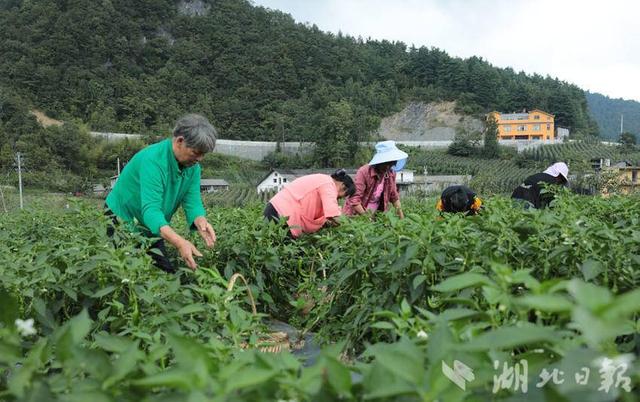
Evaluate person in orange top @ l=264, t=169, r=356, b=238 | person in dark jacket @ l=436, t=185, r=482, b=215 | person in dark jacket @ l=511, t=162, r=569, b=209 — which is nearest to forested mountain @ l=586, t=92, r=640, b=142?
person in dark jacket @ l=511, t=162, r=569, b=209

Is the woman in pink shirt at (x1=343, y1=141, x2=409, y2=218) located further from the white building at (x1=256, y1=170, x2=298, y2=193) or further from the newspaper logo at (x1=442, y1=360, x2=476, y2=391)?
the white building at (x1=256, y1=170, x2=298, y2=193)

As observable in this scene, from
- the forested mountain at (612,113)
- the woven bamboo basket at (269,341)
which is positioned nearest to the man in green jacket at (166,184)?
the woven bamboo basket at (269,341)

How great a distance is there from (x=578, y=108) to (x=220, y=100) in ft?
194

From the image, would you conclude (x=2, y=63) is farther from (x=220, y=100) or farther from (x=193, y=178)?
(x=193, y=178)

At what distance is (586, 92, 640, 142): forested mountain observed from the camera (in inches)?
4436

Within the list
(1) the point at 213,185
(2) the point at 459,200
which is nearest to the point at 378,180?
(2) the point at 459,200

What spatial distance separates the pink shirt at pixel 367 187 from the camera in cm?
482

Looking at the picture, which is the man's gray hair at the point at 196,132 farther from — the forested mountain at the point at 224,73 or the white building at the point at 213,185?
the forested mountain at the point at 224,73

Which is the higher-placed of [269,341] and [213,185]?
[269,341]

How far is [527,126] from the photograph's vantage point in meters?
77.8

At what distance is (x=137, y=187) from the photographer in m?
3.12

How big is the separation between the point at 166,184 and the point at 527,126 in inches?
3196

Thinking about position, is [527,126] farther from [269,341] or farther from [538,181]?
[269,341]

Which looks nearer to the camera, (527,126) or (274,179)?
(274,179)
